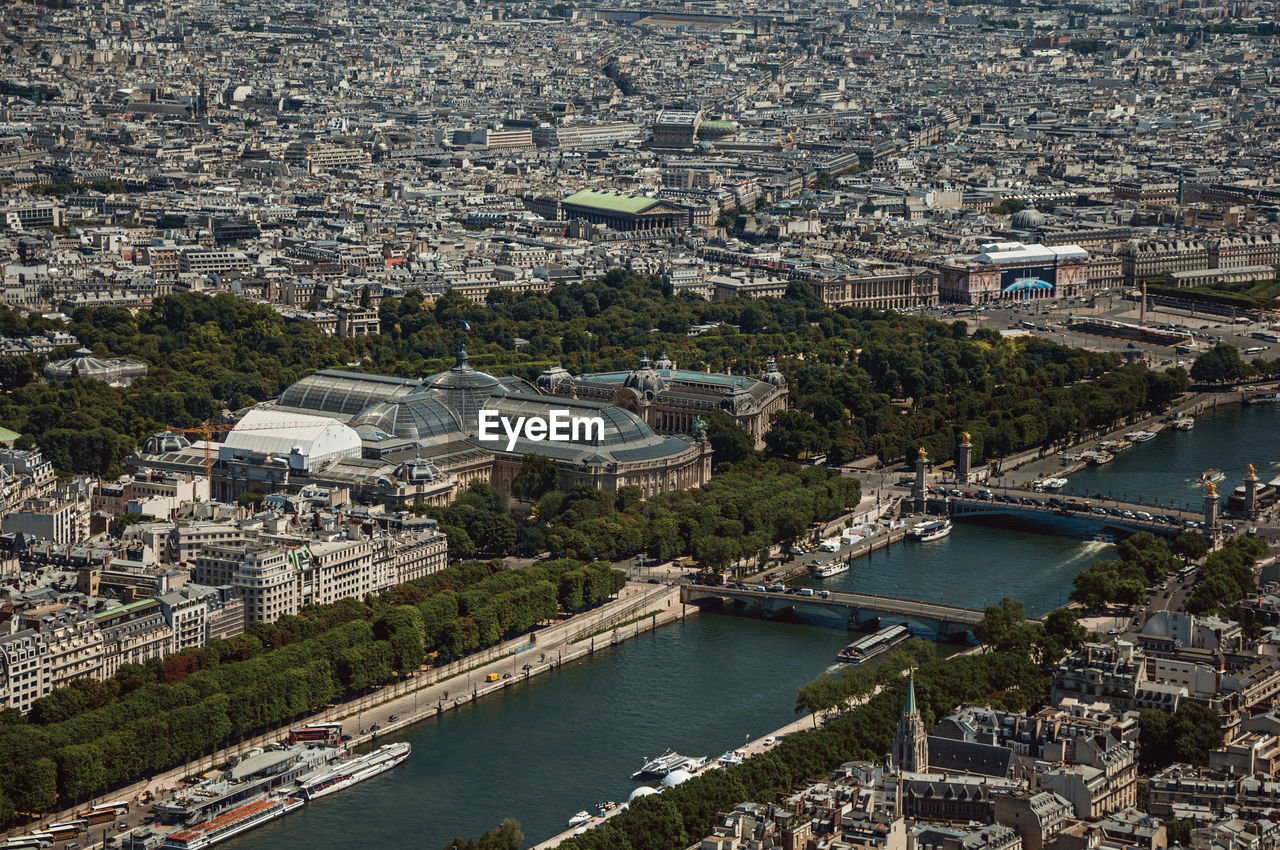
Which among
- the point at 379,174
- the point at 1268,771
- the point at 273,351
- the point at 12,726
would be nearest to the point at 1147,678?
the point at 1268,771

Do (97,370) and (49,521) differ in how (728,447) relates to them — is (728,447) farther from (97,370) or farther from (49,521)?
(97,370)

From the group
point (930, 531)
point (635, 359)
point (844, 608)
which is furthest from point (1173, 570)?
point (635, 359)

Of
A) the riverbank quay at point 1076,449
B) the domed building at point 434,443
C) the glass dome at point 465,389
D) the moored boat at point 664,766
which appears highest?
the glass dome at point 465,389

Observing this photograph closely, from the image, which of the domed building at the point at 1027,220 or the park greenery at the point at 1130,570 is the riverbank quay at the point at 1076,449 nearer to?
the park greenery at the point at 1130,570

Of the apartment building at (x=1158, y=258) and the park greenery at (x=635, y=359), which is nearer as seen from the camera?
the park greenery at (x=635, y=359)

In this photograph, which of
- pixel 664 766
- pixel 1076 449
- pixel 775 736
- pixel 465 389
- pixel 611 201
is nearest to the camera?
pixel 664 766

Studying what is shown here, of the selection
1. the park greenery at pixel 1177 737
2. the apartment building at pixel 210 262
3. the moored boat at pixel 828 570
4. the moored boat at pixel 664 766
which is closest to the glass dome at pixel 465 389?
the moored boat at pixel 828 570
